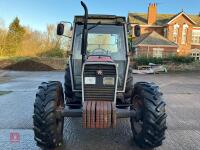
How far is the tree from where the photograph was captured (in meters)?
37.3

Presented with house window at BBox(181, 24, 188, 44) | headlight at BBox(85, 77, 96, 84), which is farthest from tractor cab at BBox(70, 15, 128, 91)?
house window at BBox(181, 24, 188, 44)

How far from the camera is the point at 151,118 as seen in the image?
4.77 metres

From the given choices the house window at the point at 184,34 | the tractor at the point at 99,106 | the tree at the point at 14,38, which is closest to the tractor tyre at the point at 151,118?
the tractor at the point at 99,106

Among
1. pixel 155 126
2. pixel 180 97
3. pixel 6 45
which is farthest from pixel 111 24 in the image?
pixel 6 45

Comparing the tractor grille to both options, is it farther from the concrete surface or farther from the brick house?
the brick house

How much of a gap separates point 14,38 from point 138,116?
117 ft

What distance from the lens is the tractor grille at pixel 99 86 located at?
16.3 feet

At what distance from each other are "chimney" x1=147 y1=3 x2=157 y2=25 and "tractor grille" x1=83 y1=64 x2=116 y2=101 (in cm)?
3450

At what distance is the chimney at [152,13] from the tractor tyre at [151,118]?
113 feet

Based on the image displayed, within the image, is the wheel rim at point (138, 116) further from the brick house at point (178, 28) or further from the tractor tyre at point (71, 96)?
the brick house at point (178, 28)

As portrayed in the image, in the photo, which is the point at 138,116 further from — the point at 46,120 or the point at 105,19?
the point at 105,19

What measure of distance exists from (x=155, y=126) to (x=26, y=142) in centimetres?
259

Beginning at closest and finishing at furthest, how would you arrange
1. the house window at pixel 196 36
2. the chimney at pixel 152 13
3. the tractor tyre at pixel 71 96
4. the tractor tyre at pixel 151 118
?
the tractor tyre at pixel 151 118 < the tractor tyre at pixel 71 96 < the chimney at pixel 152 13 < the house window at pixel 196 36

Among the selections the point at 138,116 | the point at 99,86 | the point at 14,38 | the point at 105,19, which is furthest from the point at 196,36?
the point at 99,86
